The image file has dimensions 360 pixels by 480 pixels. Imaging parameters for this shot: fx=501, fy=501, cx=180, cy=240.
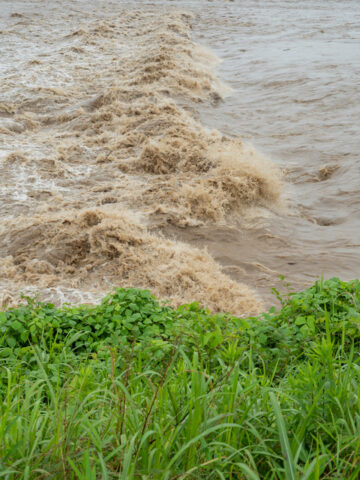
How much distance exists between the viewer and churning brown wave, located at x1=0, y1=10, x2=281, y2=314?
20.1 feet

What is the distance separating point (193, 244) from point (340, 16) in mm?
22003

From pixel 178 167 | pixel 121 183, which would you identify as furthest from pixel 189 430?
pixel 178 167

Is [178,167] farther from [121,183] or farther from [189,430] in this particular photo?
[189,430]

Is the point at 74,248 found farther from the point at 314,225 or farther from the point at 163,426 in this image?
the point at 163,426

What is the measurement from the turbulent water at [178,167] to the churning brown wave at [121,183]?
0.03 meters

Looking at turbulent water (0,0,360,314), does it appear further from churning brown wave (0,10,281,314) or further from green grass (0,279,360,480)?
green grass (0,279,360,480)

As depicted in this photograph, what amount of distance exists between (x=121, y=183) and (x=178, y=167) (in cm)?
116

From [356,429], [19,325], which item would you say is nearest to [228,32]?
[19,325]

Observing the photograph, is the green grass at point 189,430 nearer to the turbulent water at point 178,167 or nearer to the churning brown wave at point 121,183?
the churning brown wave at point 121,183

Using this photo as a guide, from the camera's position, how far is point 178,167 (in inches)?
365

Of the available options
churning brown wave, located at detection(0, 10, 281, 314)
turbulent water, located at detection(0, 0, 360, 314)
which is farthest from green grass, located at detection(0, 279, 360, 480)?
turbulent water, located at detection(0, 0, 360, 314)

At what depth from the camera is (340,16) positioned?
80.2ft

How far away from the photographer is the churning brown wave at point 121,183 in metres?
→ 6.12

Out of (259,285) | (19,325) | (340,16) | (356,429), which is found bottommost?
(259,285)
